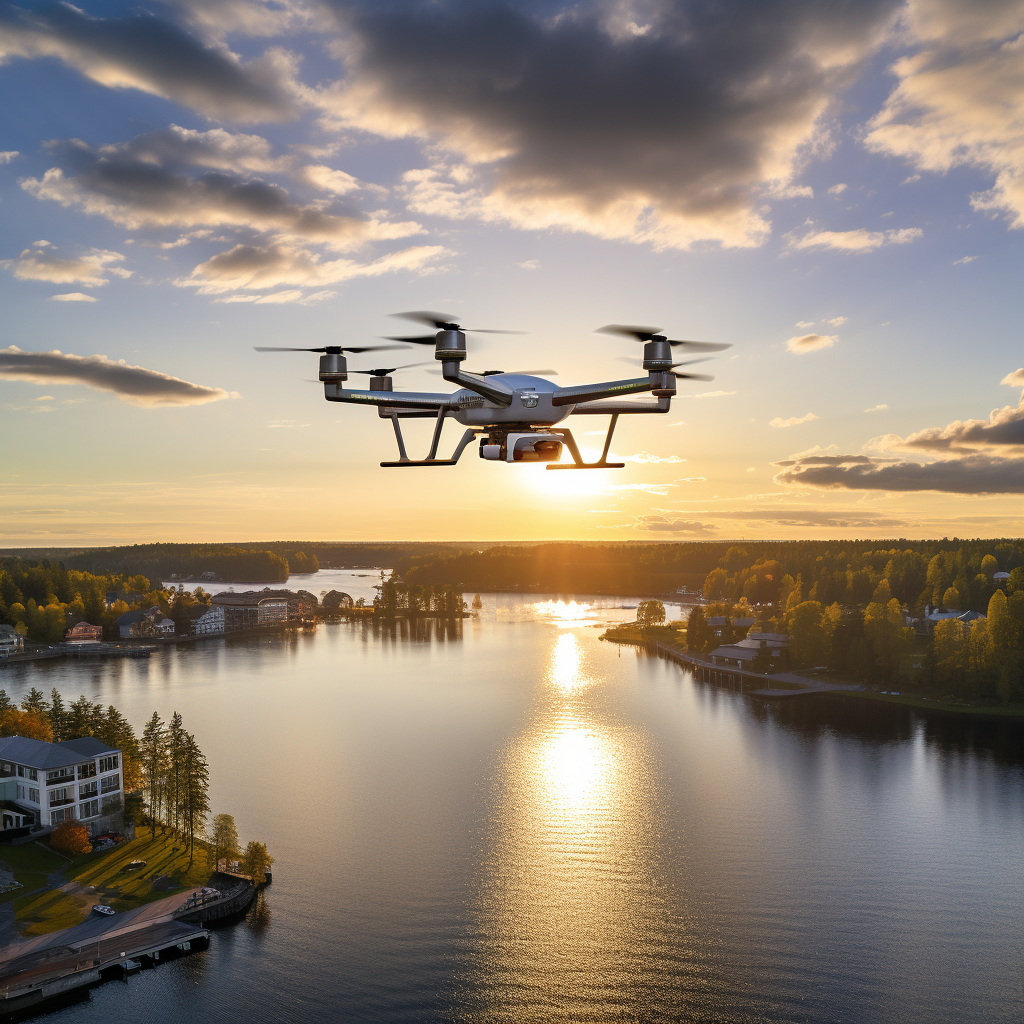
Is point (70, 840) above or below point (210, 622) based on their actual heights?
below

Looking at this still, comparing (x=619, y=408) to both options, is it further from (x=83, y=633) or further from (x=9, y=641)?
(x=83, y=633)

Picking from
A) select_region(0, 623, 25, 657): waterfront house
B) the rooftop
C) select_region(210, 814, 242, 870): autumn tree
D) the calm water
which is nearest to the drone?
the calm water

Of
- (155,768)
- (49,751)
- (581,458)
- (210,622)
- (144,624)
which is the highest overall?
(581,458)

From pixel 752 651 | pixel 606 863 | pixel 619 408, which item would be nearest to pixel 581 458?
pixel 619 408

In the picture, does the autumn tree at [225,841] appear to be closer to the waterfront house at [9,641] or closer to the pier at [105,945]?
the pier at [105,945]

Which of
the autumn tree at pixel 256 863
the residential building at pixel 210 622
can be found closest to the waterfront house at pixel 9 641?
the residential building at pixel 210 622

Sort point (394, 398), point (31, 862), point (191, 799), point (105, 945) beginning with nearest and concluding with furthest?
point (394, 398) → point (105, 945) → point (31, 862) → point (191, 799)

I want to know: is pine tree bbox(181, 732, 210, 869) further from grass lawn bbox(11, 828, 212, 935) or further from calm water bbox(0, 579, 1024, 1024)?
calm water bbox(0, 579, 1024, 1024)
